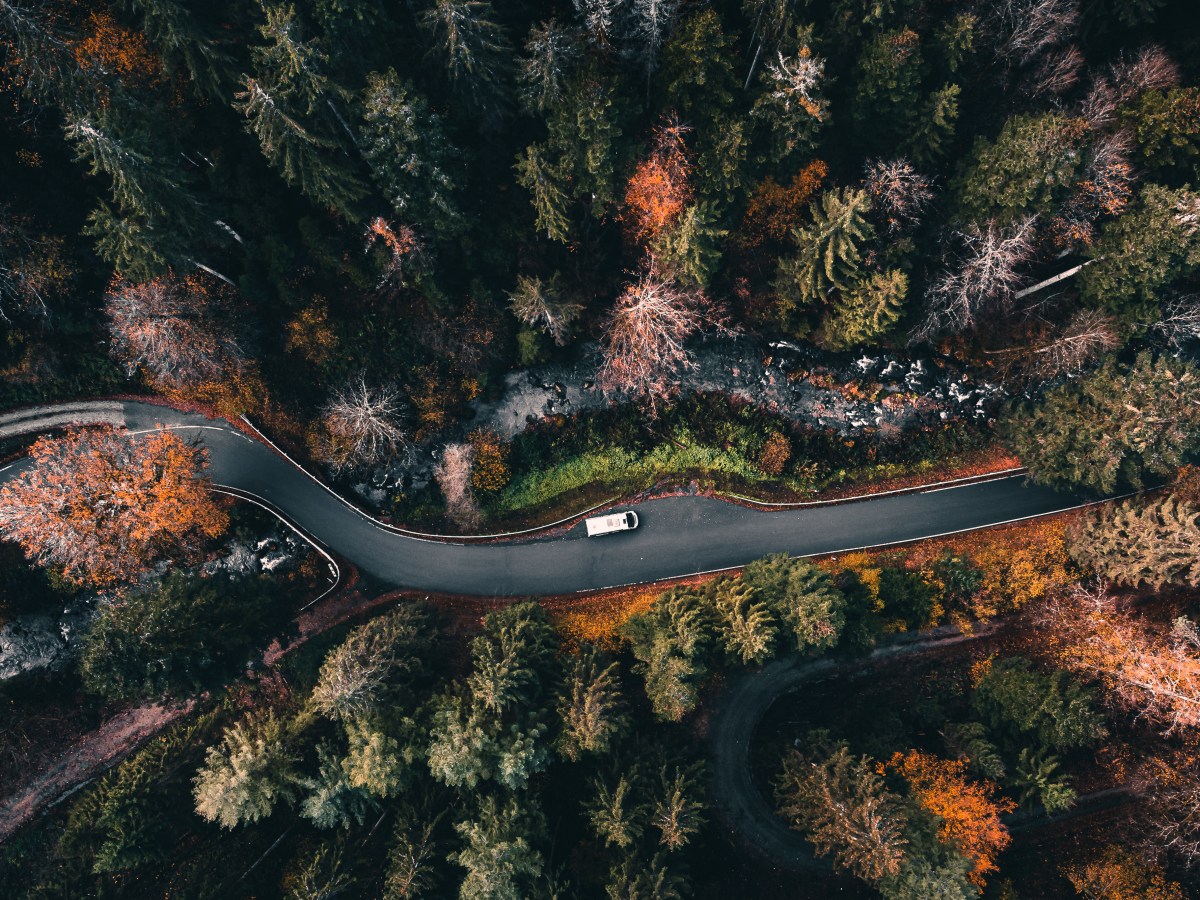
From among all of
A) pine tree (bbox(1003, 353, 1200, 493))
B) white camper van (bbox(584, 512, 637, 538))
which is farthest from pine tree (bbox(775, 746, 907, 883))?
pine tree (bbox(1003, 353, 1200, 493))

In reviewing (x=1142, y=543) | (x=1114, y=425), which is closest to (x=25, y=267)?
(x=1114, y=425)

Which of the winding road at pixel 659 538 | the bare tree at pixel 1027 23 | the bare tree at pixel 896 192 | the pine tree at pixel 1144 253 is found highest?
the bare tree at pixel 1027 23

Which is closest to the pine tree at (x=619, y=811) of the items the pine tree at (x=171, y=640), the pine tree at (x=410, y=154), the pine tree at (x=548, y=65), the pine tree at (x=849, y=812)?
the pine tree at (x=849, y=812)

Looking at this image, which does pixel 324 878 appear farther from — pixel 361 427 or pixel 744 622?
pixel 744 622

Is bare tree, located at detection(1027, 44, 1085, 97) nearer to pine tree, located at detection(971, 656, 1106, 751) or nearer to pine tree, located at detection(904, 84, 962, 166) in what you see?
pine tree, located at detection(904, 84, 962, 166)

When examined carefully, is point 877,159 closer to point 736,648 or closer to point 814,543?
point 814,543

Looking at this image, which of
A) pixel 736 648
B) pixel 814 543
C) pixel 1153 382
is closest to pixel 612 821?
pixel 736 648

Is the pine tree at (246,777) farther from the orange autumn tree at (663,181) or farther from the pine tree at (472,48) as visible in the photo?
the pine tree at (472,48)
